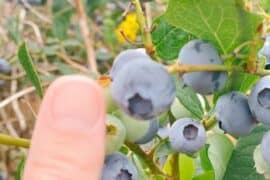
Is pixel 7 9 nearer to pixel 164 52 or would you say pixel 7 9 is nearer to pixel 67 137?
pixel 164 52

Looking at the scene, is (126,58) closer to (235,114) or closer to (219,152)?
(235,114)

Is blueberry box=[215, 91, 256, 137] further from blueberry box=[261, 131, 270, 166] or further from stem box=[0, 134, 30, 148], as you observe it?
stem box=[0, 134, 30, 148]

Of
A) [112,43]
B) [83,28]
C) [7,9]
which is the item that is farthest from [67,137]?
[7,9]

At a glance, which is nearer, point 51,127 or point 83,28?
point 51,127

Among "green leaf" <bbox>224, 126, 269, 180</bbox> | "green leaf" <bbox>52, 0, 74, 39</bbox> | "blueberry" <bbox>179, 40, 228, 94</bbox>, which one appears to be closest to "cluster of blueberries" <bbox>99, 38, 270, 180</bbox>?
"blueberry" <bbox>179, 40, 228, 94</bbox>

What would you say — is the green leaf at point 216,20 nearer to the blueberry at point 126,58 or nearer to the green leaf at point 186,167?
the blueberry at point 126,58

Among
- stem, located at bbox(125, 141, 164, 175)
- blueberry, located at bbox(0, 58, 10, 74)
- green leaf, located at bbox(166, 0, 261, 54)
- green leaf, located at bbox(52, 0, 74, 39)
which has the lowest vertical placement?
blueberry, located at bbox(0, 58, 10, 74)

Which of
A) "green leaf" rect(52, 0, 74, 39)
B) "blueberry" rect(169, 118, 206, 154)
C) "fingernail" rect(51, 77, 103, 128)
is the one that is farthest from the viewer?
"green leaf" rect(52, 0, 74, 39)
